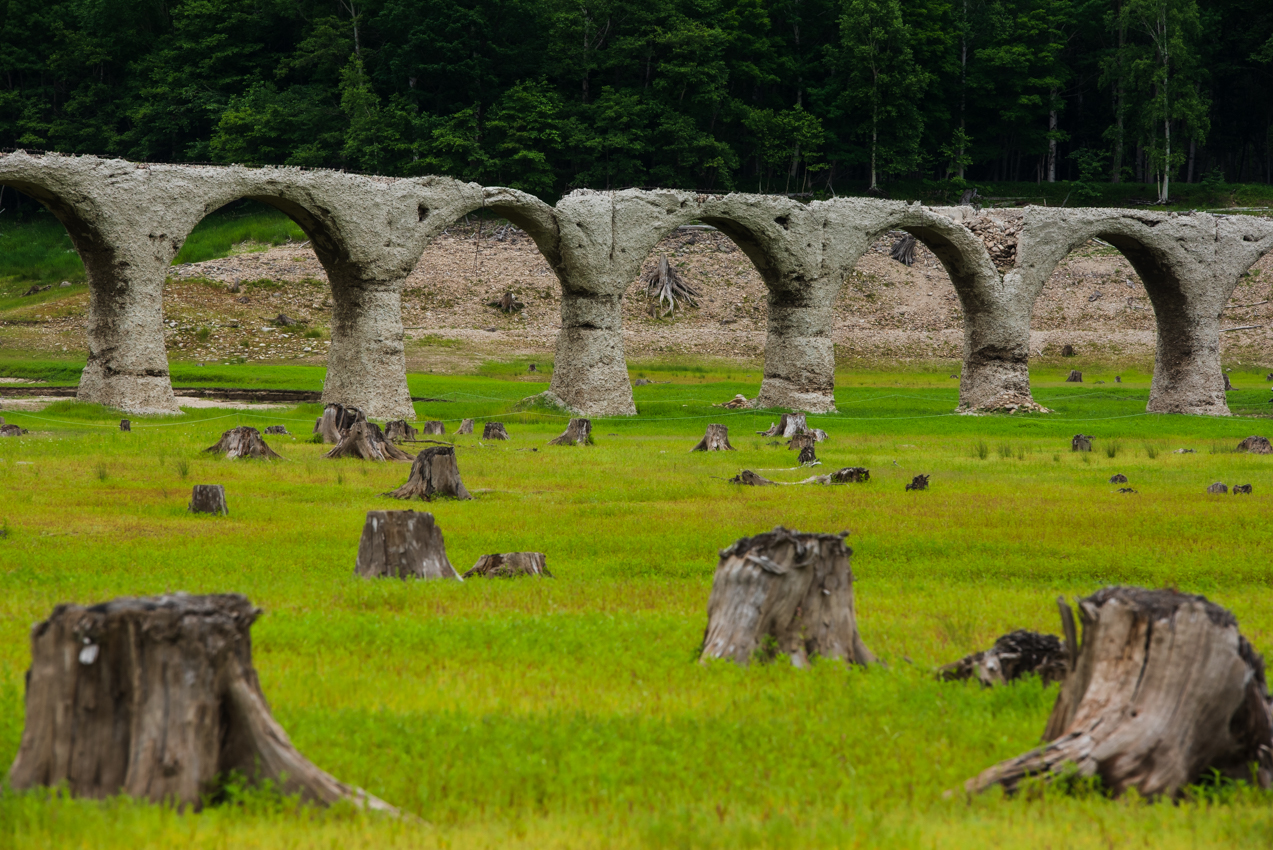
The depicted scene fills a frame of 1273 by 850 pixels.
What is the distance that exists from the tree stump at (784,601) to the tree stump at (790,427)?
13640 mm

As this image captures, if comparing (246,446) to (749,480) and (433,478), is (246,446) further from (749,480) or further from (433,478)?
(749,480)

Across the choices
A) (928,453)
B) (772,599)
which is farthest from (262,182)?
(772,599)

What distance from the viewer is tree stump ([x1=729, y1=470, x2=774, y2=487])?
13906 mm

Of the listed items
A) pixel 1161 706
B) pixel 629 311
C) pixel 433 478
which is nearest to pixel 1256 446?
pixel 433 478

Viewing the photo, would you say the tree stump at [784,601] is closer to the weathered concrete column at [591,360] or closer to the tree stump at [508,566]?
the tree stump at [508,566]

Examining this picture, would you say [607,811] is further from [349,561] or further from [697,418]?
[697,418]

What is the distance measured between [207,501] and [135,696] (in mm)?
7860

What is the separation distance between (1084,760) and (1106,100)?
7096 centimetres

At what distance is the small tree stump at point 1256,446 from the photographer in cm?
1905

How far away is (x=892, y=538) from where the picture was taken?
10.2 meters

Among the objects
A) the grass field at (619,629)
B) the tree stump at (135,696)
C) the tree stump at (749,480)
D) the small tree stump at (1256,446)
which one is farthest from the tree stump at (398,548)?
the small tree stump at (1256,446)

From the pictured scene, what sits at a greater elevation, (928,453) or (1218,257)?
(1218,257)

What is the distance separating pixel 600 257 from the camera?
85.8 feet

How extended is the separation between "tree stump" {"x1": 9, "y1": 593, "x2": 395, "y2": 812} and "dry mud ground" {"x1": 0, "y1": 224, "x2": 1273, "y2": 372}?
36.3 m
